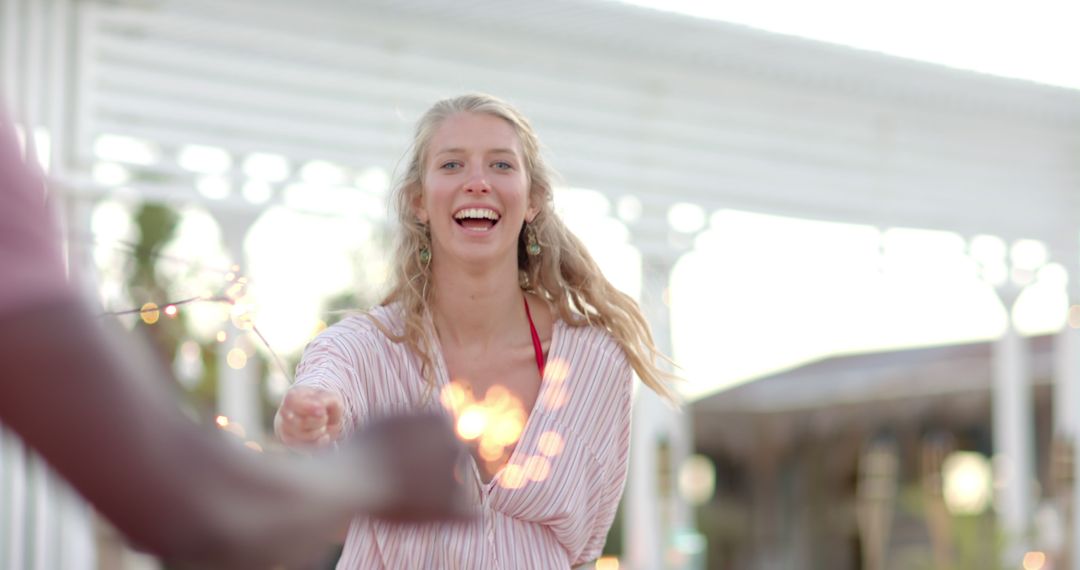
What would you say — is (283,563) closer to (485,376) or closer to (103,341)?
(103,341)

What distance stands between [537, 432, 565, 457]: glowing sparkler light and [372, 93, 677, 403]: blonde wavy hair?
7.8 inches

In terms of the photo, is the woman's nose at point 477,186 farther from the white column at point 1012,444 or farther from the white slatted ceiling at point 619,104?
the white column at point 1012,444

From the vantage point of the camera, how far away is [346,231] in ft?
59.1

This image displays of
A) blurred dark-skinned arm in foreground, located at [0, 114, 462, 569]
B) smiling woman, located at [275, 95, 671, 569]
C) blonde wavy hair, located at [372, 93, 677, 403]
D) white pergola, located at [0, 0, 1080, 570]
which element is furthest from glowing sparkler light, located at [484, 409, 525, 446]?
white pergola, located at [0, 0, 1080, 570]

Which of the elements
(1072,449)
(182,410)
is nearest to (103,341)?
(182,410)

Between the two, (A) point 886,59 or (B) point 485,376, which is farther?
(A) point 886,59

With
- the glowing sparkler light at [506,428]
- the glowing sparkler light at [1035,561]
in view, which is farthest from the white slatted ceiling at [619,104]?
the glowing sparkler light at [506,428]

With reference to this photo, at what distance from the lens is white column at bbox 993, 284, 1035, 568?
10.9 metres

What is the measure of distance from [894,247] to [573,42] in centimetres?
303

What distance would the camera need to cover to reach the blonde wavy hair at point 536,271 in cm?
254

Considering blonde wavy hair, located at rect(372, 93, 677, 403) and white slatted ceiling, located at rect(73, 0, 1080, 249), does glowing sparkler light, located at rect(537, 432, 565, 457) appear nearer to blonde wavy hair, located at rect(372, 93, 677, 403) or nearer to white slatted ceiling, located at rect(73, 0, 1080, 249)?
blonde wavy hair, located at rect(372, 93, 677, 403)

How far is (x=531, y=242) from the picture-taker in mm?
2746

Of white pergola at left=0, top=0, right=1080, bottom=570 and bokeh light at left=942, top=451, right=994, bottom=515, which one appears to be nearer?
white pergola at left=0, top=0, right=1080, bottom=570

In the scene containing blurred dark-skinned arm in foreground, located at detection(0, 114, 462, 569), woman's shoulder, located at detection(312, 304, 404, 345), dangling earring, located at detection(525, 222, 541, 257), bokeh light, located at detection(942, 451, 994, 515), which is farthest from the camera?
bokeh light, located at detection(942, 451, 994, 515)
